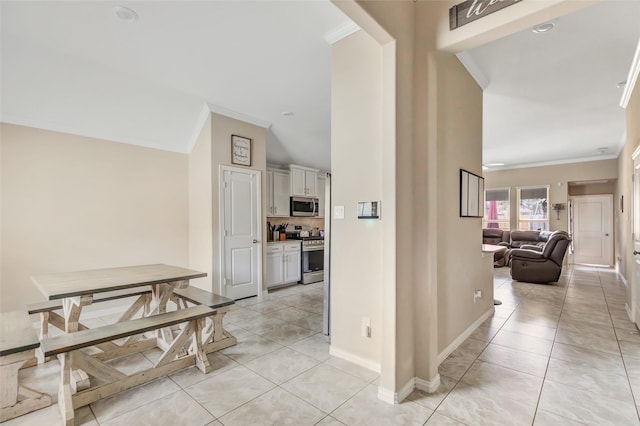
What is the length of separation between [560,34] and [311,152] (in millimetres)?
3987

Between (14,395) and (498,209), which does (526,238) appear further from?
(14,395)

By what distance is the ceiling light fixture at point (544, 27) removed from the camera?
2469 mm

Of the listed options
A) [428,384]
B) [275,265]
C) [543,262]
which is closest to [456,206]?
[428,384]

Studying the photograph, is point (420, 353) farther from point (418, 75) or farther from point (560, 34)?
point (560, 34)

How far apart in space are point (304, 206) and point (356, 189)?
3928mm

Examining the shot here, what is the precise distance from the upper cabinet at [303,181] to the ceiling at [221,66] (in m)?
1.41

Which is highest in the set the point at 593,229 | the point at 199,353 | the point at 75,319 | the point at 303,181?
the point at 303,181

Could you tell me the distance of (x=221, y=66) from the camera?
10.4 feet

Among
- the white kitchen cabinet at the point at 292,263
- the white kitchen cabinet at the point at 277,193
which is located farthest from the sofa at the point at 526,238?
the white kitchen cabinet at the point at 277,193

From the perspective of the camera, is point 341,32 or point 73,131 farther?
point 73,131

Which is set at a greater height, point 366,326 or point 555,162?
point 555,162

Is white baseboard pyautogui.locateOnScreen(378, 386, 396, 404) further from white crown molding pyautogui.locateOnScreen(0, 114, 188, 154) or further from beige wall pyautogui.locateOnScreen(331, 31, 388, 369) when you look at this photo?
white crown molding pyautogui.locateOnScreen(0, 114, 188, 154)

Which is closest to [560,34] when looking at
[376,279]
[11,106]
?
[376,279]

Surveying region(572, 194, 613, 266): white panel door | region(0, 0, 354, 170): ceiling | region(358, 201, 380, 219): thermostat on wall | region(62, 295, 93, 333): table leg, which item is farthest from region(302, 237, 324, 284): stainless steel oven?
region(572, 194, 613, 266): white panel door
